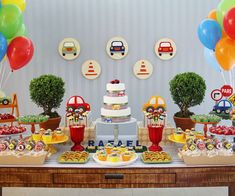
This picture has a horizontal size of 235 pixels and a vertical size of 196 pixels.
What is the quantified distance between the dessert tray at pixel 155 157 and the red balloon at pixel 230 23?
41.8 inches

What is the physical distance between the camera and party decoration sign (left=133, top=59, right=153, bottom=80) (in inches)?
173

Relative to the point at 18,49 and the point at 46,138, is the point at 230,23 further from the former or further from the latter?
the point at 18,49

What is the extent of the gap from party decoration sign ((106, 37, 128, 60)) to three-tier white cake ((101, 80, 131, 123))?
1.88 m

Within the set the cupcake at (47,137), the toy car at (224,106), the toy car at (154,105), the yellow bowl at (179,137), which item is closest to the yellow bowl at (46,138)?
the cupcake at (47,137)

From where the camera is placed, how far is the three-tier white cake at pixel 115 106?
249 centimetres

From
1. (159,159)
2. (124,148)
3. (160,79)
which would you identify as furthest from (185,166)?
(160,79)

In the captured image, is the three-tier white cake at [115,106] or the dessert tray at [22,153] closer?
the dessert tray at [22,153]

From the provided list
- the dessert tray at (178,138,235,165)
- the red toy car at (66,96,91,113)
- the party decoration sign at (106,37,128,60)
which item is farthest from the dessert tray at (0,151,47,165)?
the party decoration sign at (106,37,128,60)

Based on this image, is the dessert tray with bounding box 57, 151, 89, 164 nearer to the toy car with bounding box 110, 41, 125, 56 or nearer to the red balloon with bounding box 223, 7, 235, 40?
the red balloon with bounding box 223, 7, 235, 40

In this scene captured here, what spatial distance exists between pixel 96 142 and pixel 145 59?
2.04 metres

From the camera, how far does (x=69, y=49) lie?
173 inches

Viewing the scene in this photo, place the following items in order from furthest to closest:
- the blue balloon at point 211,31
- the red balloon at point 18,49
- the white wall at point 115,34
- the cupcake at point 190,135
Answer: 1. the white wall at point 115,34
2. the red balloon at point 18,49
3. the blue balloon at point 211,31
4. the cupcake at point 190,135

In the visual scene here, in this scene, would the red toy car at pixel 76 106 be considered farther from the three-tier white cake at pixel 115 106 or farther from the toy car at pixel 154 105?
the toy car at pixel 154 105

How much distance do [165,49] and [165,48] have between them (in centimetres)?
1
